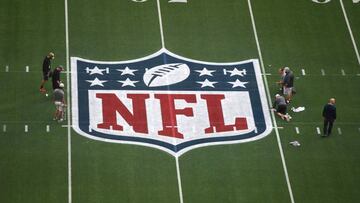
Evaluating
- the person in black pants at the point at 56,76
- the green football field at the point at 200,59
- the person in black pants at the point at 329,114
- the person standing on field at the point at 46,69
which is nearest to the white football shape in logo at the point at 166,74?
the green football field at the point at 200,59

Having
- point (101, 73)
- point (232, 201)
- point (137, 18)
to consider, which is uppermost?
point (137, 18)

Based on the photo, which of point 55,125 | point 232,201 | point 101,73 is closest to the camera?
point 232,201

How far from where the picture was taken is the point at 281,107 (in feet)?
104

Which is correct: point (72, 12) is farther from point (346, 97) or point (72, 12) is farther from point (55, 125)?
point (346, 97)

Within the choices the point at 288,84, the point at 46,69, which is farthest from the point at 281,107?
the point at 46,69

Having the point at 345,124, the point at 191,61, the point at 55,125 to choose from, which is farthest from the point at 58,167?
the point at 345,124

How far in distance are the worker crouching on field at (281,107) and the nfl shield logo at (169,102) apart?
373 mm

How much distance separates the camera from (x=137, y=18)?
35469 mm

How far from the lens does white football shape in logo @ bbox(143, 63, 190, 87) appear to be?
1286 inches

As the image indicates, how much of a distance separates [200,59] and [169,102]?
8.89 feet

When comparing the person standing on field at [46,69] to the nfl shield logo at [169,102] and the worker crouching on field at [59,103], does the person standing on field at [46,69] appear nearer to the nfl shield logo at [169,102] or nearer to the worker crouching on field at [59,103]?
the nfl shield logo at [169,102]

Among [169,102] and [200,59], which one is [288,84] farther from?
[169,102]

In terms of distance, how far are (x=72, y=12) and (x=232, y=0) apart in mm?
6006

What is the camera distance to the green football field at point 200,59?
95.1 ft
